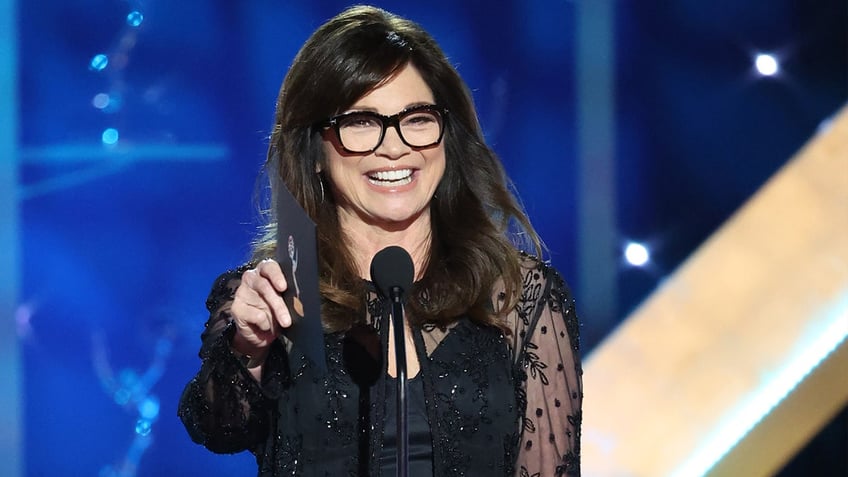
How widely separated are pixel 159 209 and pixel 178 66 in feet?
1.43

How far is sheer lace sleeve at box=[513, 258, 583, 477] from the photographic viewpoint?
2184 millimetres

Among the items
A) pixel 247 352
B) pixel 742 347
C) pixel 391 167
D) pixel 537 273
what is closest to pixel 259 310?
pixel 247 352

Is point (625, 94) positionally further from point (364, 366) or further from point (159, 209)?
point (364, 366)

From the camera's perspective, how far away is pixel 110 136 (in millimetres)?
3564

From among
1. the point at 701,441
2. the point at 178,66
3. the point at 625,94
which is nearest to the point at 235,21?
the point at 178,66

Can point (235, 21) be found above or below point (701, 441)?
above

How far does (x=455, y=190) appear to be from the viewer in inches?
96.2

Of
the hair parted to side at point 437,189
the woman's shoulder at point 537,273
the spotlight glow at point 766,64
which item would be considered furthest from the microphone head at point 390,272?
the spotlight glow at point 766,64

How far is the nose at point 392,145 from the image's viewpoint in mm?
2174

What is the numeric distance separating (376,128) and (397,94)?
0.08m

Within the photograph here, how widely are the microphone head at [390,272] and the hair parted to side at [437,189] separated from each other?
616mm

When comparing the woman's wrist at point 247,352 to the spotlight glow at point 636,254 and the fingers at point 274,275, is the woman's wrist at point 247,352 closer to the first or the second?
the fingers at point 274,275

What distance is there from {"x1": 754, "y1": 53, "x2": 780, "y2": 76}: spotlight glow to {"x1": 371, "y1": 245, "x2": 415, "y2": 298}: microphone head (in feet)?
9.18

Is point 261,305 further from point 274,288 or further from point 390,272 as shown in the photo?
point 390,272
